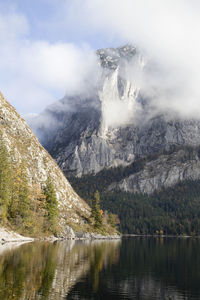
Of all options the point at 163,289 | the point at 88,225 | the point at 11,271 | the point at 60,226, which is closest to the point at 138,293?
the point at 163,289

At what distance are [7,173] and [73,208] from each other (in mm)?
55278

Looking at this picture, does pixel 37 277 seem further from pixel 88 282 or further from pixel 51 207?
pixel 51 207

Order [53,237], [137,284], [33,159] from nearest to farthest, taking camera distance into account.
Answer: [137,284], [53,237], [33,159]

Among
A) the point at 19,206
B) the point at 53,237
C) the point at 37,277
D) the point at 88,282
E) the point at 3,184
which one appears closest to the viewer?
the point at 88,282

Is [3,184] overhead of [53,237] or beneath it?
overhead

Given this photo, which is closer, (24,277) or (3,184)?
(24,277)

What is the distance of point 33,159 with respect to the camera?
407 ft

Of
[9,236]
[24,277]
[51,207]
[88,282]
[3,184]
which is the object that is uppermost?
[3,184]

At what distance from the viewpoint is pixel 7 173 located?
83250 mm

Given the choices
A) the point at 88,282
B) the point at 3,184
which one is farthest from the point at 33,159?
the point at 88,282

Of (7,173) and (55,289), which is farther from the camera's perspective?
(7,173)

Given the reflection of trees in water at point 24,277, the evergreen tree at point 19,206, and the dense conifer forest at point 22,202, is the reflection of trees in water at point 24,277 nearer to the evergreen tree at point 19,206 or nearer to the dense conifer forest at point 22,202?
the dense conifer forest at point 22,202

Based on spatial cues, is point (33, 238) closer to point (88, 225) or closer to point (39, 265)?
point (88, 225)

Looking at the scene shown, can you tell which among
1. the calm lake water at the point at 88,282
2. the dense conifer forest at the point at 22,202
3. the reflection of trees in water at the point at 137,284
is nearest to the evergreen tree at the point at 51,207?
the dense conifer forest at the point at 22,202
